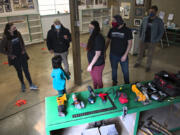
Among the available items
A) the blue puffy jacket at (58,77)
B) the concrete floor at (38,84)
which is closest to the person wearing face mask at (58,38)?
the concrete floor at (38,84)

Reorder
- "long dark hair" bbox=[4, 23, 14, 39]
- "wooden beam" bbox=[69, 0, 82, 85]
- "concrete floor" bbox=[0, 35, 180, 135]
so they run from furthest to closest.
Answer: "wooden beam" bbox=[69, 0, 82, 85]
"long dark hair" bbox=[4, 23, 14, 39]
"concrete floor" bbox=[0, 35, 180, 135]

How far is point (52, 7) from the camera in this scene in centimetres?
773

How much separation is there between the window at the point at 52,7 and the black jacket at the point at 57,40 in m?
4.56

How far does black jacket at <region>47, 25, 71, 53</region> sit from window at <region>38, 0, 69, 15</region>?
456 cm

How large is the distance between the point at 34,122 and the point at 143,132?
1722 mm

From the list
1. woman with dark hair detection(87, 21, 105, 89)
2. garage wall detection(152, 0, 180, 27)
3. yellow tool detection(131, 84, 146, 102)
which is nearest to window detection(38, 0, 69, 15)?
garage wall detection(152, 0, 180, 27)

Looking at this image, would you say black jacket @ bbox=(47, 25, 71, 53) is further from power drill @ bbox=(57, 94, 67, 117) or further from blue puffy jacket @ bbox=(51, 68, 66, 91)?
power drill @ bbox=(57, 94, 67, 117)

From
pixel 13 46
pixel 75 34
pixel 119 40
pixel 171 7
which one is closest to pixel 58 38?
pixel 75 34

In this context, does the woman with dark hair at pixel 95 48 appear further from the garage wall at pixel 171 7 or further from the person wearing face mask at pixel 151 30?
the garage wall at pixel 171 7

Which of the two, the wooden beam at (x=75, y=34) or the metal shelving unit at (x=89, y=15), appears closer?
the wooden beam at (x=75, y=34)

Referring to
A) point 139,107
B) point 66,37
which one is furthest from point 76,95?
point 66,37

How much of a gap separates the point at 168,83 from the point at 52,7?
22.2 ft

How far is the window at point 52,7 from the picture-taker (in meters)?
7.37

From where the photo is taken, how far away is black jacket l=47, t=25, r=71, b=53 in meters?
3.38
